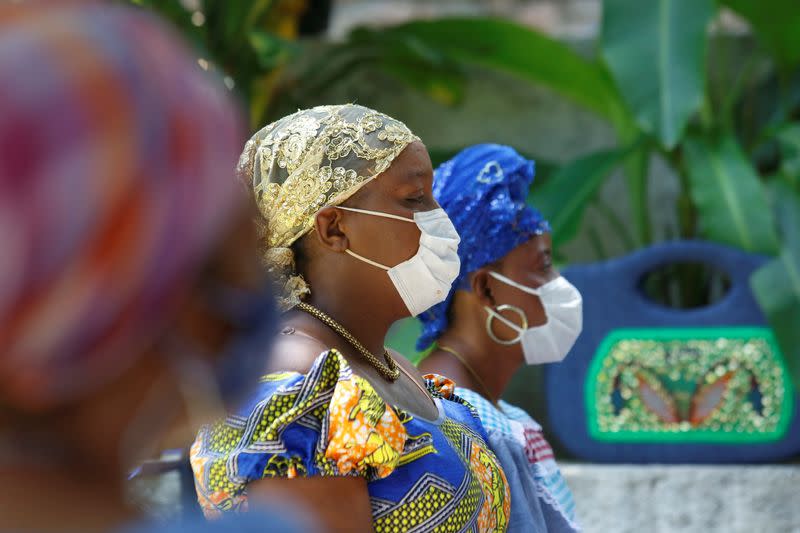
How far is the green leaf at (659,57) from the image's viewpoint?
4344mm

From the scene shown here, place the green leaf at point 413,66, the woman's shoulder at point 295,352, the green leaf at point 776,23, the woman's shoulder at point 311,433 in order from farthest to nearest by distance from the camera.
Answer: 1. the green leaf at point 413,66
2. the green leaf at point 776,23
3. the woman's shoulder at point 295,352
4. the woman's shoulder at point 311,433

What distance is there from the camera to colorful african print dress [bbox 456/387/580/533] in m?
2.19

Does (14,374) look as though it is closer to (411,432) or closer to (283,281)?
(411,432)

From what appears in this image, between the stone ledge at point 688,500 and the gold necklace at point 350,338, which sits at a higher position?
the gold necklace at point 350,338

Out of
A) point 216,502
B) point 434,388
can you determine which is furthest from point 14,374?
point 434,388

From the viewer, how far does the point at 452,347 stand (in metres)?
2.62

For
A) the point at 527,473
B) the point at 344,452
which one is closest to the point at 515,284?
the point at 527,473

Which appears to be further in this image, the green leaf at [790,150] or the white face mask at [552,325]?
the green leaf at [790,150]

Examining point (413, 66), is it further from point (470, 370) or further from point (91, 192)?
point (91, 192)

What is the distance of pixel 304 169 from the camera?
6.15 ft

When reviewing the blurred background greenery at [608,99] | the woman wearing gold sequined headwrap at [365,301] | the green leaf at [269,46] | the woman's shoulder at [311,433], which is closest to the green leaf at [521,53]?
the blurred background greenery at [608,99]

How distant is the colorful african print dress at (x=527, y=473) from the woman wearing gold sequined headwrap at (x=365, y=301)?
0.62ft

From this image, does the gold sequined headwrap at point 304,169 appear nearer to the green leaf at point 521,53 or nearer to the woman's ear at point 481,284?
the woman's ear at point 481,284

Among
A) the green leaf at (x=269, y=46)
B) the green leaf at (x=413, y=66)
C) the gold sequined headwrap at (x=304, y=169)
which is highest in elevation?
the gold sequined headwrap at (x=304, y=169)
